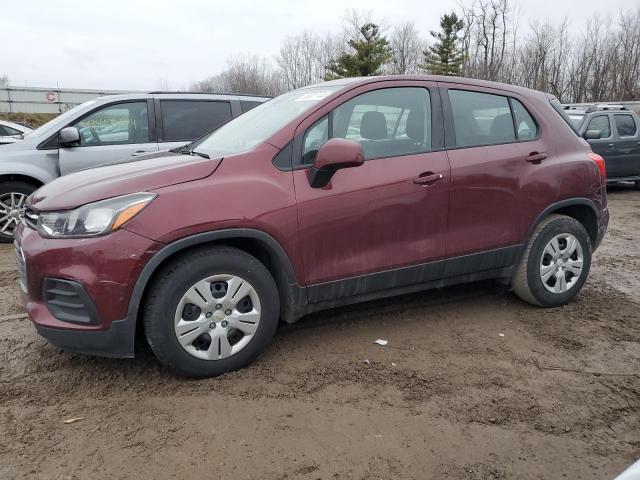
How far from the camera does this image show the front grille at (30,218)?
119 inches

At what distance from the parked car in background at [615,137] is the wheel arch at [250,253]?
374 inches

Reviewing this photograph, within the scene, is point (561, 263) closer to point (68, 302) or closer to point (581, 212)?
point (581, 212)

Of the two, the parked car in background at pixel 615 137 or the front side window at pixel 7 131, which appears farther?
the front side window at pixel 7 131

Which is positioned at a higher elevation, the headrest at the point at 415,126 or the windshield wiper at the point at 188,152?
the headrest at the point at 415,126

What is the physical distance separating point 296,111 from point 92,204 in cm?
140

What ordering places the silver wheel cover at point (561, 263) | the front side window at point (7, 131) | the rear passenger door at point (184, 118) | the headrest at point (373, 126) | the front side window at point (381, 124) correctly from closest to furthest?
the front side window at point (381, 124) → the headrest at point (373, 126) → the silver wheel cover at point (561, 263) → the rear passenger door at point (184, 118) → the front side window at point (7, 131)

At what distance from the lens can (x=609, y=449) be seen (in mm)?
2500

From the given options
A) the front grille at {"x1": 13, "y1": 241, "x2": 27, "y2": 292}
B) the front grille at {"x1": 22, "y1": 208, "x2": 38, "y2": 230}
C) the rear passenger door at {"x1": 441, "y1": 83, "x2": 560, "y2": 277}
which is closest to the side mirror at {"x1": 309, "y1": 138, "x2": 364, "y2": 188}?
the rear passenger door at {"x1": 441, "y1": 83, "x2": 560, "y2": 277}

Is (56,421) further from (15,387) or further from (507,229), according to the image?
(507,229)

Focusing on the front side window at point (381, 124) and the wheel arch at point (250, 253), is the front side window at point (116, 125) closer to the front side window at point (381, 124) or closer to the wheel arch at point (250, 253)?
the front side window at point (381, 124)

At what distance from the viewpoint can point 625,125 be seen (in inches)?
437

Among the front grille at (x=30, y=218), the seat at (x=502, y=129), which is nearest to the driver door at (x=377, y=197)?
the seat at (x=502, y=129)

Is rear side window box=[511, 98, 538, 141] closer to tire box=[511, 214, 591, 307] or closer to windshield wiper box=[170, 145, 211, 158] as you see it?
tire box=[511, 214, 591, 307]

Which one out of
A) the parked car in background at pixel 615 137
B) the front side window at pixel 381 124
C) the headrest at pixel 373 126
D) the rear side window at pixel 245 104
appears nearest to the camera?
the front side window at pixel 381 124
